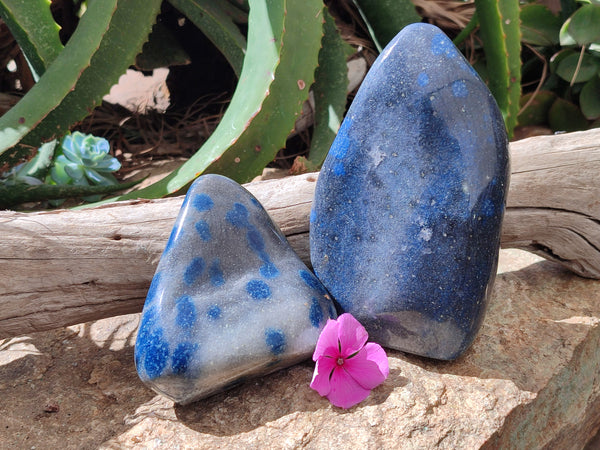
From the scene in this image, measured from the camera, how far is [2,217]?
1.21 m

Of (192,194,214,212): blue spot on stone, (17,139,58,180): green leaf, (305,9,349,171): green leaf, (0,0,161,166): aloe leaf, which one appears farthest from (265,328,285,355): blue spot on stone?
(17,139,58,180): green leaf

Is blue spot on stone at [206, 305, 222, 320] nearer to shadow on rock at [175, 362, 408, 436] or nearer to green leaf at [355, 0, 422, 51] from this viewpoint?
shadow on rock at [175, 362, 408, 436]

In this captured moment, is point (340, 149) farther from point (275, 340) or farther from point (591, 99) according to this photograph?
point (591, 99)

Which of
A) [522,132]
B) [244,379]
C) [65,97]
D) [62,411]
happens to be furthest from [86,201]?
[522,132]

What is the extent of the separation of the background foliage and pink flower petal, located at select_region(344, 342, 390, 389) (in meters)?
0.60

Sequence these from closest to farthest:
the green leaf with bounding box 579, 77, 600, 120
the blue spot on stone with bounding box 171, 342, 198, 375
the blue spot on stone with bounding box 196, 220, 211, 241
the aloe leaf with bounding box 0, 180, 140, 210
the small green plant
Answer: the blue spot on stone with bounding box 171, 342, 198, 375 → the blue spot on stone with bounding box 196, 220, 211, 241 → the aloe leaf with bounding box 0, 180, 140, 210 → the small green plant → the green leaf with bounding box 579, 77, 600, 120

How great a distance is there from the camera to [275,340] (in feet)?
3.37

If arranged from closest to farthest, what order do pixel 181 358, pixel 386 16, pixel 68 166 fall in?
pixel 181 358, pixel 68 166, pixel 386 16

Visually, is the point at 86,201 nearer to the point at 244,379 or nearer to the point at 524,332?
the point at 244,379

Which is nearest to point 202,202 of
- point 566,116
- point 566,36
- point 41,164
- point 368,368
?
point 368,368

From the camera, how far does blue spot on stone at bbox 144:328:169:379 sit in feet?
3.22

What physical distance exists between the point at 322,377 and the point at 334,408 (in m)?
0.05

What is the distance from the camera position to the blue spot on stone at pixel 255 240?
1120 mm

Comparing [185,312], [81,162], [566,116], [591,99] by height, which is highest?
[185,312]
